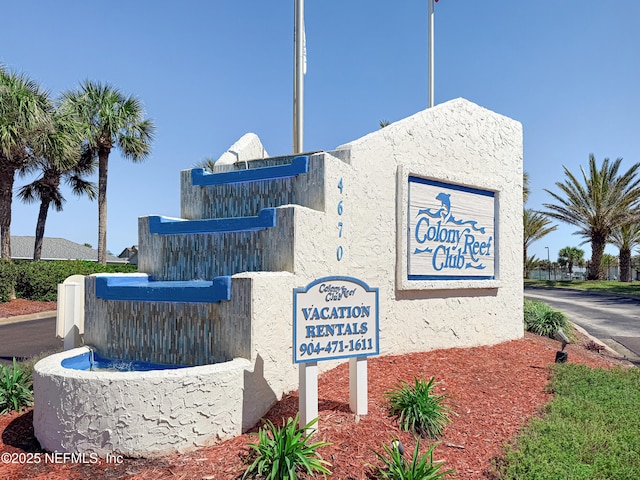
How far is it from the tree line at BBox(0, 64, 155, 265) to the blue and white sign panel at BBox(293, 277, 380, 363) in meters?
18.9

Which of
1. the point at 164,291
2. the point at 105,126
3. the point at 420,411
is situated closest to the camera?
the point at 420,411

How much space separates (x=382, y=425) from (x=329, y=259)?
248 centimetres

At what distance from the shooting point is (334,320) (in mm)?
4836

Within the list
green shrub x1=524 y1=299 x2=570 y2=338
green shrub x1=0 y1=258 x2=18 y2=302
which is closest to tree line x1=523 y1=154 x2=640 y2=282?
green shrub x1=524 y1=299 x2=570 y2=338

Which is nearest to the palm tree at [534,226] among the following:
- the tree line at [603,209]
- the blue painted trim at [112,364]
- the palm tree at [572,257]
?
the tree line at [603,209]

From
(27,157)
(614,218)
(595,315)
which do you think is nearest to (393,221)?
(595,315)

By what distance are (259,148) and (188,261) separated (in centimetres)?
378

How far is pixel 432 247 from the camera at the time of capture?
319 inches

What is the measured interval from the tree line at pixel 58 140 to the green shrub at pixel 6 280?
125 centimetres

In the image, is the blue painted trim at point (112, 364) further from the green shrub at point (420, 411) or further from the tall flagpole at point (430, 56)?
the tall flagpole at point (430, 56)

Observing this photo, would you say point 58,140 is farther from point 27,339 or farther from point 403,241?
point 403,241

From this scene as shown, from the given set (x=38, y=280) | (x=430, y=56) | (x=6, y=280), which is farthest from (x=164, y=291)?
(x=38, y=280)

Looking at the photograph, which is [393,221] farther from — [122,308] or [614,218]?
[614,218]

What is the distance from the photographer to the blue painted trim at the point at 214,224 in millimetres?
6285
